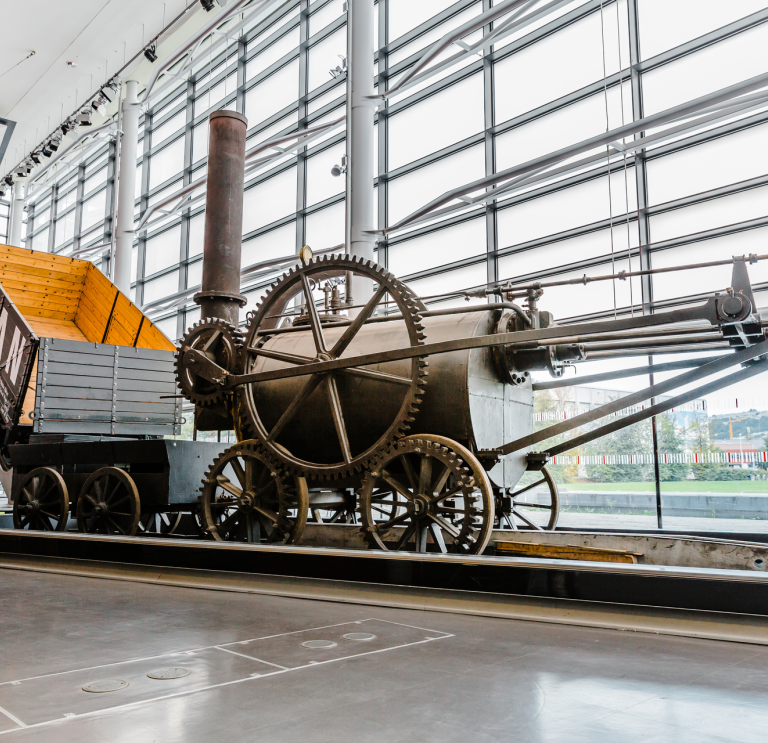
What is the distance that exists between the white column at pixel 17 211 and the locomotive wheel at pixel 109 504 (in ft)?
72.5

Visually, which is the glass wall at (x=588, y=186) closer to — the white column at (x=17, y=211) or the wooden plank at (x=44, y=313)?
the wooden plank at (x=44, y=313)

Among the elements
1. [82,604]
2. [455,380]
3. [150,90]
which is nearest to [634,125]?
[455,380]

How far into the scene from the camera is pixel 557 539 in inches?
217

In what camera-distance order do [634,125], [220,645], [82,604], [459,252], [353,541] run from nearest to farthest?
[220,645] < [82,604] < [353,541] < [634,125] < [459,252]

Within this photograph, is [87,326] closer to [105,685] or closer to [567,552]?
[567,552]

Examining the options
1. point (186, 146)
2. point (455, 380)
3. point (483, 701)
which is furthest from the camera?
point (186, 146)

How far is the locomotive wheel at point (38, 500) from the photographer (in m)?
6.97

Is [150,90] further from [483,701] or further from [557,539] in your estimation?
[483,701]

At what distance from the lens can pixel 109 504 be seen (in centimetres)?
637

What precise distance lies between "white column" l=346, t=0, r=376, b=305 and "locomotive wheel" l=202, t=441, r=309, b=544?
552 centimetres

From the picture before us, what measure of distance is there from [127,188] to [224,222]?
13.0 metres

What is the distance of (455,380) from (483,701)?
9.70ft

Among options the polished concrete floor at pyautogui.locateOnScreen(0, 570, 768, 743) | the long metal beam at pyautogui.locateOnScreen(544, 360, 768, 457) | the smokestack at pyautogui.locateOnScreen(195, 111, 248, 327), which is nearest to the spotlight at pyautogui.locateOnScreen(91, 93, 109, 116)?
the smokestack at pyautogui.locateOnScreen(195, 111, 248, 327)

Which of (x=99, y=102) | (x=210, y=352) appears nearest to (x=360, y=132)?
(x=210, y=352)
